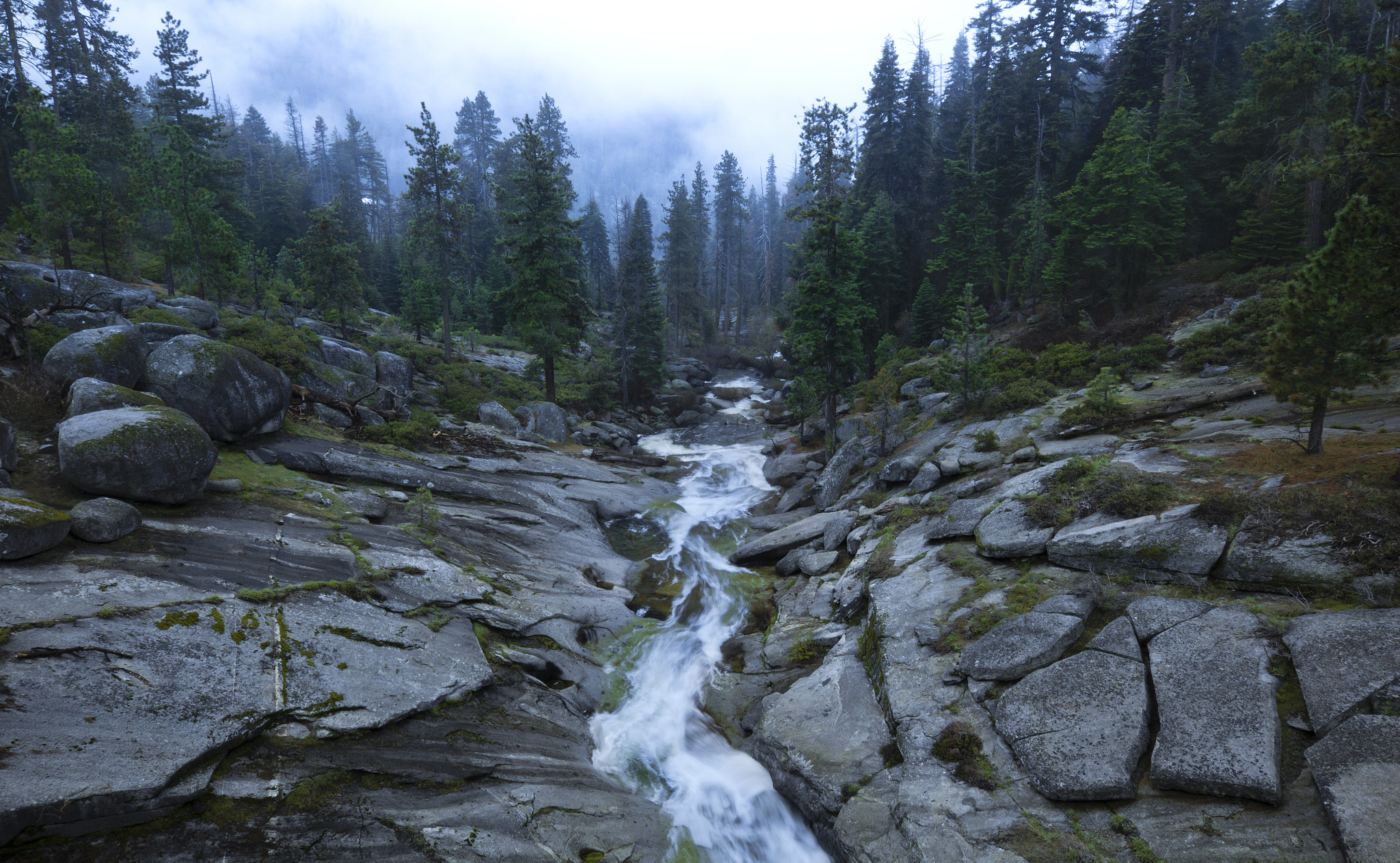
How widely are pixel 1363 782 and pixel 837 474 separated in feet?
49.8

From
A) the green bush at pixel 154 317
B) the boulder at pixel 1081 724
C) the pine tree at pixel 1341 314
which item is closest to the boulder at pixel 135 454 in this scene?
the green bush at pixel 154 317

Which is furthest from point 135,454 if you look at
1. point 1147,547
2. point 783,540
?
point 1147,547

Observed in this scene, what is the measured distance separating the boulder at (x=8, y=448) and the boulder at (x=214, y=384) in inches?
129

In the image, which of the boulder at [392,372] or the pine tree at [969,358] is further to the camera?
the boulder at [392,372]

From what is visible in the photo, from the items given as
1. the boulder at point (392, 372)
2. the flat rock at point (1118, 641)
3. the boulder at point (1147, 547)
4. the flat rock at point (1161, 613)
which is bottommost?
the flat rock at point (1118, 641)

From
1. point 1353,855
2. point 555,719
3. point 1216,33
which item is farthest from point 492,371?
point 1216,33

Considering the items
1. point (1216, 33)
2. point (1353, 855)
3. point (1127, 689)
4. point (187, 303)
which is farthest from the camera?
point (1216, 33)

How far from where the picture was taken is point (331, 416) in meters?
Answer: 16.7

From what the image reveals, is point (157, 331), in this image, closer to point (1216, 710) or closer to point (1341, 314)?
point (1216, 710)

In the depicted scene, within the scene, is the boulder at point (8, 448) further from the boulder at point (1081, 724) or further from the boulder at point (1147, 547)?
the boulder at point (1147, 547)

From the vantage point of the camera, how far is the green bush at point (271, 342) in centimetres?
1733

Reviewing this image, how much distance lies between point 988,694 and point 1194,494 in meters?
4.87

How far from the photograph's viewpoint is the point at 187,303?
18703 millimetres

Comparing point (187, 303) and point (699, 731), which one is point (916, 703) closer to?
point (699, 731)
